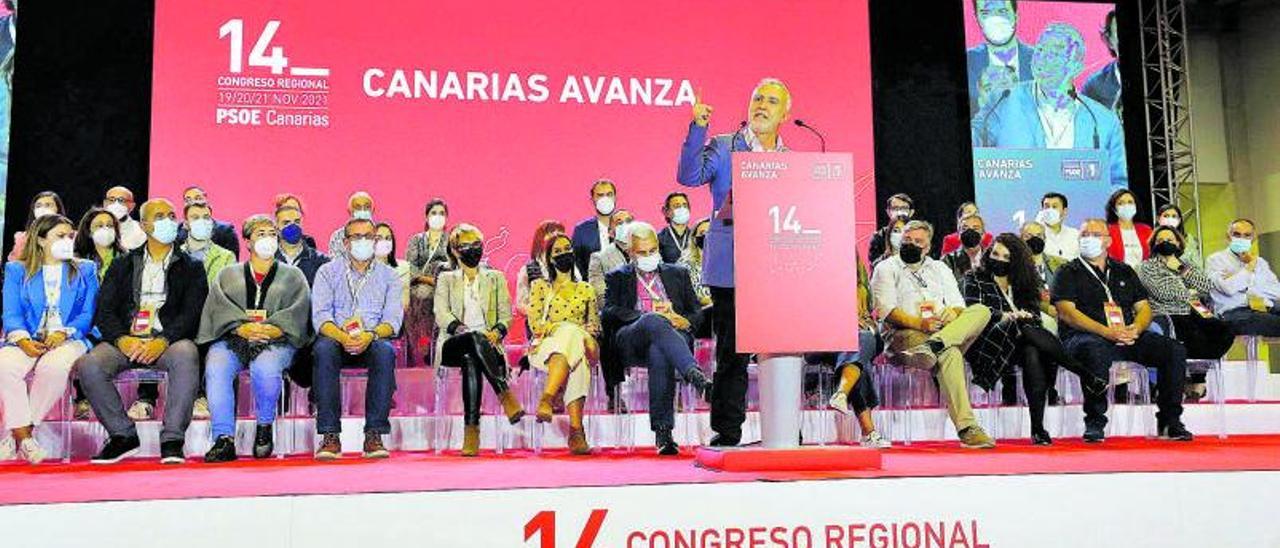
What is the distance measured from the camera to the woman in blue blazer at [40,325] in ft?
13.6

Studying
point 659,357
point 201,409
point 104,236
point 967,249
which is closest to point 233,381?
point 201,409

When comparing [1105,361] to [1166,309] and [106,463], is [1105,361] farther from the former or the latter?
[106,463]

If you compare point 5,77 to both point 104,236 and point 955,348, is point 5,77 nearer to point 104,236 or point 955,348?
point 104,236

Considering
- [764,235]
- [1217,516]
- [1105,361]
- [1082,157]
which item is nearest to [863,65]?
[1082,157]

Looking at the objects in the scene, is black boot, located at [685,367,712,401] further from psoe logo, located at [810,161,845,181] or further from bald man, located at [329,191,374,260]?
bald man, located at [329,191,374,260]

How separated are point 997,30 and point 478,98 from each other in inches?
145

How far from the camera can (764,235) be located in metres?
3.20

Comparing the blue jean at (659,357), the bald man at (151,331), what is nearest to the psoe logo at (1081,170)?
the blue jean at (659,357)

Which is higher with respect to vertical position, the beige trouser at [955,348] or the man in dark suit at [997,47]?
the man in dark suit at [997,47]

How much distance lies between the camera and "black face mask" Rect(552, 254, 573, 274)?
4824 mm

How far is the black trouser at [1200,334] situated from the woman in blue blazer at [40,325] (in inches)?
Answer: 198

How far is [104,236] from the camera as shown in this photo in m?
4.82

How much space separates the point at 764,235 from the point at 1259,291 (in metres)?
4.30

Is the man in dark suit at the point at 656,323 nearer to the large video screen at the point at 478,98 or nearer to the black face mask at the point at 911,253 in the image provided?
the black face mask at the point at 911,253
